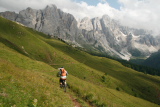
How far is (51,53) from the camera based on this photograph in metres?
89.2

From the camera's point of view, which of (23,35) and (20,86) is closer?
(20,86)

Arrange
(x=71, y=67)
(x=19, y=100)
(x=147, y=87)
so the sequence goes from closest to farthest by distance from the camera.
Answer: (x=19, y=100) < (x=71, y=67) < (x=147, y=87)

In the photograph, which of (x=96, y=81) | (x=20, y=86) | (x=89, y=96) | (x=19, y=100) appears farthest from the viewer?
(x=96, y=81)

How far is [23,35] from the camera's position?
9950 centimetres

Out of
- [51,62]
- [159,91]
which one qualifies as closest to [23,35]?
[51,62]

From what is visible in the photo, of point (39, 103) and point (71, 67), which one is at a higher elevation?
point (39, 103)

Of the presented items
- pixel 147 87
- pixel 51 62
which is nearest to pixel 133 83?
pixel 147 87

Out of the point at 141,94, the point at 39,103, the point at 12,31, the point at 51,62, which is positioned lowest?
the point at 141,94

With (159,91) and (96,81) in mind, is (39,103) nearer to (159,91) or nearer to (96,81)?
(96,81)

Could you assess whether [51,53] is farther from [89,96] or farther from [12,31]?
[89,96]

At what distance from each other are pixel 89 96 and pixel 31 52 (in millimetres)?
63126

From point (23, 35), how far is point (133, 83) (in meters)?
84.1

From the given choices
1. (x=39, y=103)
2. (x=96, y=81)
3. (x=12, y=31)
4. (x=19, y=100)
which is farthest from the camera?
(x=12, y=31)

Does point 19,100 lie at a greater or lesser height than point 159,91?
greater
